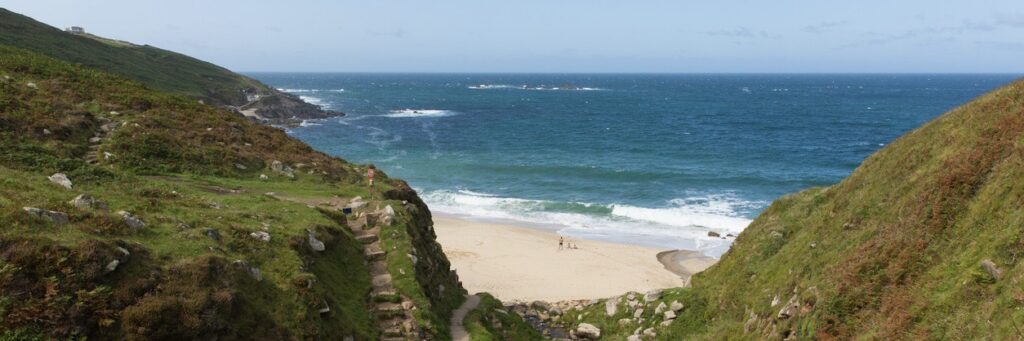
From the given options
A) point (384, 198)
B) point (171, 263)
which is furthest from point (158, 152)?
point (171, 263)

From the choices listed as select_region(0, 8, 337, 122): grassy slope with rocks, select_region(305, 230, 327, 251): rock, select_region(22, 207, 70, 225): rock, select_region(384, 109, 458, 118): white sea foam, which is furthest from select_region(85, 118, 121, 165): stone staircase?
select_region(384, 109, 458, 118): white sea foam

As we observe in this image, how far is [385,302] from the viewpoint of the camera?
64.0 ft

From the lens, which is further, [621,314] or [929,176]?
[621,314]

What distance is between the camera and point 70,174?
21.5 m

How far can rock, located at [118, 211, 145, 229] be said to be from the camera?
16219 mm

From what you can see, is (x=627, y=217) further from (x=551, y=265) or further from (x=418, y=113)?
(x=418, y=113)

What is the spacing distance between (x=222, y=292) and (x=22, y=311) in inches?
146

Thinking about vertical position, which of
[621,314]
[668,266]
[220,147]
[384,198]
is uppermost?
[220,147]

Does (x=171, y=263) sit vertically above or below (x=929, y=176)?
below

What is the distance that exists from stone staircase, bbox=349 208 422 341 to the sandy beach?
14.8 meters

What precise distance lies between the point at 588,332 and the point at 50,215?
18745 millimetres

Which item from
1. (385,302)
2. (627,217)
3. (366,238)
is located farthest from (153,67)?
(385,302)

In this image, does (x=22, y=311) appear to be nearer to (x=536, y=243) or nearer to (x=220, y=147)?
(x=220, y=147)

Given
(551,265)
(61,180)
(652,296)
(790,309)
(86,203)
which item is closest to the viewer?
(86,203)
